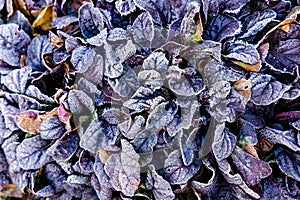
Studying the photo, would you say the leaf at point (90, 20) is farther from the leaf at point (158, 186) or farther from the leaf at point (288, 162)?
the leaf at point (288, 162)

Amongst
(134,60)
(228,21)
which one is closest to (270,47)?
(228,21)

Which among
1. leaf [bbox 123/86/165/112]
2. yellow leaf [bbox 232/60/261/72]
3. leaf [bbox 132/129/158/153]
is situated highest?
yellow leaf [bbox 232/60/261/72]

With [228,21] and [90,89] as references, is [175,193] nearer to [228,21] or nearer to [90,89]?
[90,89]

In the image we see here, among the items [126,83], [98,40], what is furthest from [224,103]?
[98,40]

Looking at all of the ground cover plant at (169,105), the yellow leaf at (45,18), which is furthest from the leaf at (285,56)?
the yellow leaf at (45,18)

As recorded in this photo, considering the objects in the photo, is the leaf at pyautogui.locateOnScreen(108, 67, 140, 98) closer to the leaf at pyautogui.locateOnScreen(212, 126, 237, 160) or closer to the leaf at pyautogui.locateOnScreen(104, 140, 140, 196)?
the leaf at pyautogui.locateOnScreen(104, 140, 140, 196)

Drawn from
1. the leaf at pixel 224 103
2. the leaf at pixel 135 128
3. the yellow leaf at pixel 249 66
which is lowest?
the leaf at pixel 135 128

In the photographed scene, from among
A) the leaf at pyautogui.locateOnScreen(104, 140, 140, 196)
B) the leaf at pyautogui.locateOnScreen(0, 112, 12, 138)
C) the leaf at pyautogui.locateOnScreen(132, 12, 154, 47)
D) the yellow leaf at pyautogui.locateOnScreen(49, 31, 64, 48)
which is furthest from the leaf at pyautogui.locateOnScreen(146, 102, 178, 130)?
the leaf at pyautogui.locateOnScreen(0, 112, 12, 138)
